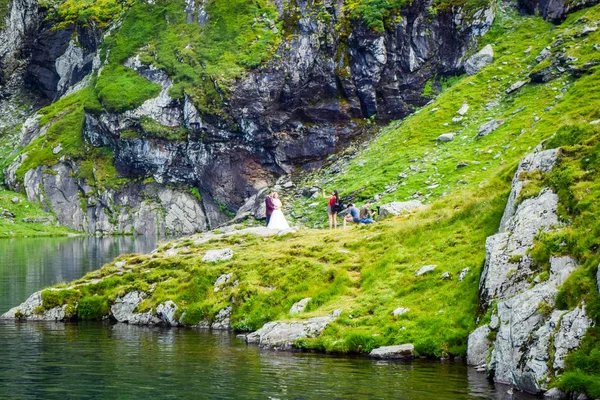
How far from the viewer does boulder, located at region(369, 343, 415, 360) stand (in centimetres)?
2914

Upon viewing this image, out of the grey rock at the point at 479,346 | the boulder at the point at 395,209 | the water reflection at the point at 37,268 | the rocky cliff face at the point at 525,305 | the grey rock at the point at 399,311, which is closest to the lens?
the rocky cliff face at the point at 525,305

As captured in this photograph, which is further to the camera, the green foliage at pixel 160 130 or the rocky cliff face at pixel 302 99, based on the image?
the green foliage at pixel 160 130

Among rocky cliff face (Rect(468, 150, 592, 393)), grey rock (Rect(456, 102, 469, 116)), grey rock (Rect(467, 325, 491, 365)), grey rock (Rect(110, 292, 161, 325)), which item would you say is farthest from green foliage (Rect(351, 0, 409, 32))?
grey rock (Rect(467, 325, 491, 365))

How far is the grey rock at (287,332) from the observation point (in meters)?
32.5

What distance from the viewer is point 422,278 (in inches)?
1358

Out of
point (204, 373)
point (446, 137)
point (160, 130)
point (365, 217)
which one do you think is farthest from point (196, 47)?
point (204, 373)

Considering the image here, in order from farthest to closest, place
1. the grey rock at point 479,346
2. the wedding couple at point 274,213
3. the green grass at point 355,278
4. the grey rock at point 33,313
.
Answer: the wedding couple at point 274,213 < the grey rock at point 33,313 < the green grass at point 355,278 < the grey rock at point 479,346

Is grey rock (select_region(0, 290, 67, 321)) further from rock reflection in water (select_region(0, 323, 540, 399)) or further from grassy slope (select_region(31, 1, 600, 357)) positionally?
rock reflection in water (select_region(0, 323, 540, 399))

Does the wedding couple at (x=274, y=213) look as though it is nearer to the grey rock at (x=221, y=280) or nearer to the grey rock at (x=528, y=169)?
the grey rock at (x=221, y=280)

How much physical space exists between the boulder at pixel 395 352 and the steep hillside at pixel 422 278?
11.5 inches

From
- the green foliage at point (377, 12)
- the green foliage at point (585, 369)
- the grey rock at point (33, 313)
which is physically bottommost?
the green foliage at point (585, 369)

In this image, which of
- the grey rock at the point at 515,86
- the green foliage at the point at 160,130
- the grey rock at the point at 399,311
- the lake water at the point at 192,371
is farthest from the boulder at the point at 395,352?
the green foliage at the point at 160,130

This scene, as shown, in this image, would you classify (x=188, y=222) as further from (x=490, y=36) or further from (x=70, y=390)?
(x=70, y=390)

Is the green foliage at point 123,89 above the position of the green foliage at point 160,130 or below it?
above
